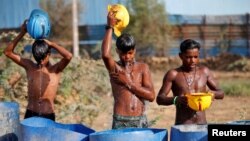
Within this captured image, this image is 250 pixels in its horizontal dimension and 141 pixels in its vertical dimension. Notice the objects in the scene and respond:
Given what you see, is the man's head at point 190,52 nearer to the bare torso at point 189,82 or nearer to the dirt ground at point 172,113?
the bare torso at point 189,82

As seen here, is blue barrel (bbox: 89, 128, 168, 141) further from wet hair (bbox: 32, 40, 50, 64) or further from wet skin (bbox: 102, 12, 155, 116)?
wet hair (bbox: 32, 40, 50, 64)

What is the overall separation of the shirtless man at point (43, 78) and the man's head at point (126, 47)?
84 centimetres

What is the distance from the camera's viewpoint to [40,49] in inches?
197

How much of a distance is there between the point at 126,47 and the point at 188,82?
0.62 metres

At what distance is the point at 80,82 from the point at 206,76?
12.7 ft

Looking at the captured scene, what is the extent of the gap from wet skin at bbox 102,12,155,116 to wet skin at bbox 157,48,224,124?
16cm

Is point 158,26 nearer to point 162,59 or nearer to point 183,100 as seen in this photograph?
point 162,59

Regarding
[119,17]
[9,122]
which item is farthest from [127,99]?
[9,122]

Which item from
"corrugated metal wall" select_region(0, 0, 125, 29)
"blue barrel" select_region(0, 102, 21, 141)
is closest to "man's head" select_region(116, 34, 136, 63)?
"blue barrel" select_region(0, 102, 21, 141)

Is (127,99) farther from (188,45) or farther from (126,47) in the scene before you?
(188,45)

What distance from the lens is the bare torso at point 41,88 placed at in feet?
16.5

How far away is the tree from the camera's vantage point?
829 inches

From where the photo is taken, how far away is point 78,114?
24.9 ft

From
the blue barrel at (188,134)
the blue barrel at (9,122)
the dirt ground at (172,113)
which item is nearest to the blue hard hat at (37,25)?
the blue barrel at (9,122)
